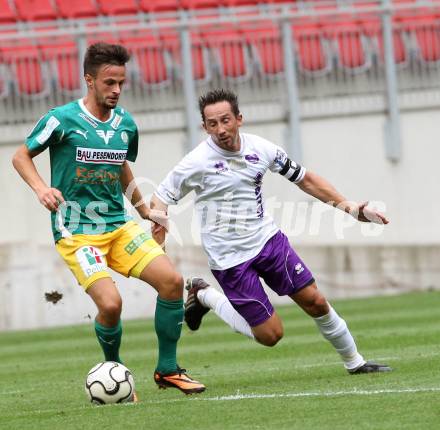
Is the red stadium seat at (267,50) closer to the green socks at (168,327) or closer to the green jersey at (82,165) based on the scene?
the green jersey at (82,165)

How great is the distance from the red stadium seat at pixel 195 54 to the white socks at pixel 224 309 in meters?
8.80

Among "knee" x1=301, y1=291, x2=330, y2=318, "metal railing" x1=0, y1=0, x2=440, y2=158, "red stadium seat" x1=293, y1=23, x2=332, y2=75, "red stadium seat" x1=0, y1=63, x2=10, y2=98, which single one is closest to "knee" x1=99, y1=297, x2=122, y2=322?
"knee" x1=301, y1=291, x2=330, y2=318

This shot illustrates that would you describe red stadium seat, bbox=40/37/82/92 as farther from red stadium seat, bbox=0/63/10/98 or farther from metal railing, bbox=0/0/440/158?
red stadium seat, bbox=0/63/10/98

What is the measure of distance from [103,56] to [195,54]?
9915mm

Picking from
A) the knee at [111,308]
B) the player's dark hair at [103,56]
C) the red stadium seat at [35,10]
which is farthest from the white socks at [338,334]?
the red stadium seat at [35,10]

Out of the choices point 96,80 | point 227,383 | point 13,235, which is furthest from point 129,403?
point 13,235

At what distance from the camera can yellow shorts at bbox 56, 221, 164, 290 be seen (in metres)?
7.54

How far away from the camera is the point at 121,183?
800cm

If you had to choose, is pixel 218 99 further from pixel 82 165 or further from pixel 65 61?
pixel 65 61

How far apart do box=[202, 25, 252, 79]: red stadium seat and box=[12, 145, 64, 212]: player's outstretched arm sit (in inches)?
398

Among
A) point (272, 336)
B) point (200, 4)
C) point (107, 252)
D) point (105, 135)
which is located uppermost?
point (200, 4)

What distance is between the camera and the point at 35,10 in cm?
1862

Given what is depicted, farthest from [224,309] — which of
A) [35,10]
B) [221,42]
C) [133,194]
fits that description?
[35,10]

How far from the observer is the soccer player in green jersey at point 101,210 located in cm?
758
